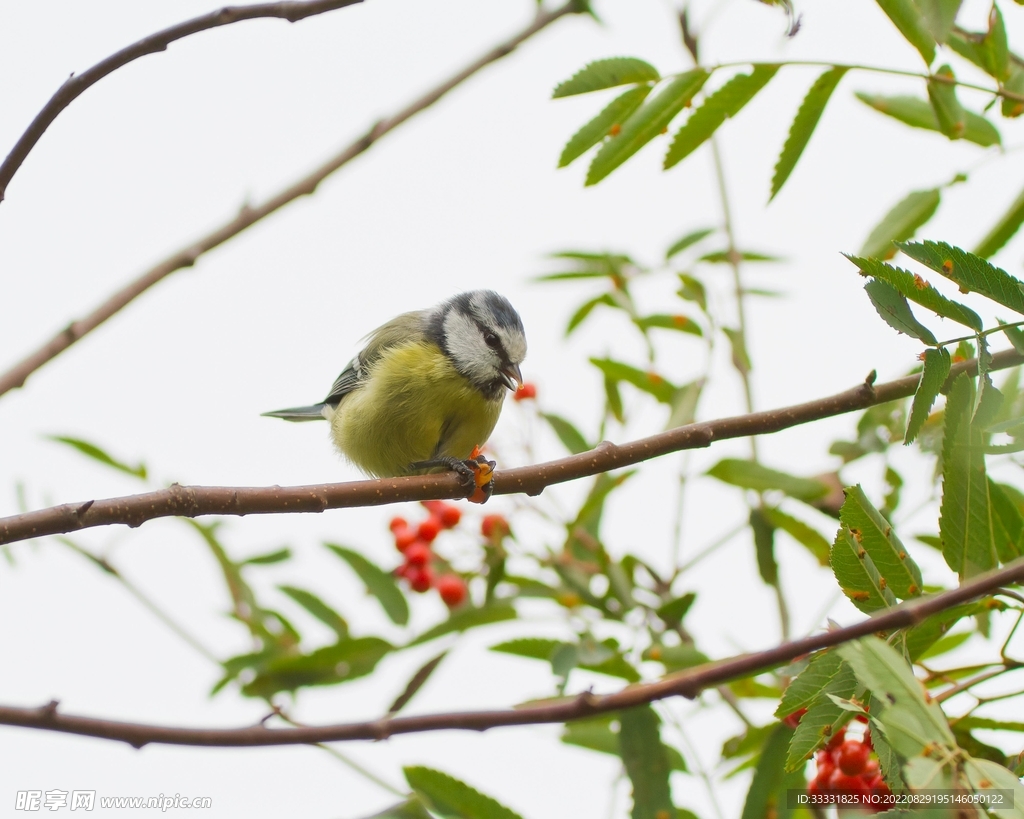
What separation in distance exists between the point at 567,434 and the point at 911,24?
150 centimetres

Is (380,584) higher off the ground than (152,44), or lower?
lower

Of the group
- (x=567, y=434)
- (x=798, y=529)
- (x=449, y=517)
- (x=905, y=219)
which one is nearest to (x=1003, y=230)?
(x=905, y=219)

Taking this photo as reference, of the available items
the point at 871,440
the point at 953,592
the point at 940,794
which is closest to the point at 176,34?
the point at 953,592

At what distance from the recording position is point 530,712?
1.04m

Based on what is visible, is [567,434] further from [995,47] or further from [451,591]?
[995,47]

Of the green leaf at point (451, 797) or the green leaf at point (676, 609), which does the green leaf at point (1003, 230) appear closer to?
the green leaf at point (676, 609)

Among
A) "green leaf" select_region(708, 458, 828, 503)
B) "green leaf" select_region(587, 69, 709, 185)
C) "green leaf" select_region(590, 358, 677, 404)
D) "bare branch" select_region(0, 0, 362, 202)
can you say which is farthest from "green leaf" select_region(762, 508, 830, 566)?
"bare branch" select_region(0, 0, 362, 202)

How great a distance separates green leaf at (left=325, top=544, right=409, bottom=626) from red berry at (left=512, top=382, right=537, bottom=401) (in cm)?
72

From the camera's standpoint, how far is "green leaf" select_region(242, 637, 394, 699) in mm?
2367

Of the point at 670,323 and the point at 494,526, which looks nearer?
the point at 494,526

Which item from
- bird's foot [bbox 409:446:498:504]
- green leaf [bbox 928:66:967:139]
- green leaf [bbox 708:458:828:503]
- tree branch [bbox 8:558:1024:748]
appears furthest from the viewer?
green leaf [bbox 708:458:828:503]

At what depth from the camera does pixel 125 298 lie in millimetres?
2088

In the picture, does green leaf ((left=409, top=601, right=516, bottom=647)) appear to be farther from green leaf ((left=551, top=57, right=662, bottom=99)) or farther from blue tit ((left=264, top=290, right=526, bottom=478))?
green leaf ((left=551, top=57, right=662, bottom=99))

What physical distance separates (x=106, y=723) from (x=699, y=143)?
4.77 ft
